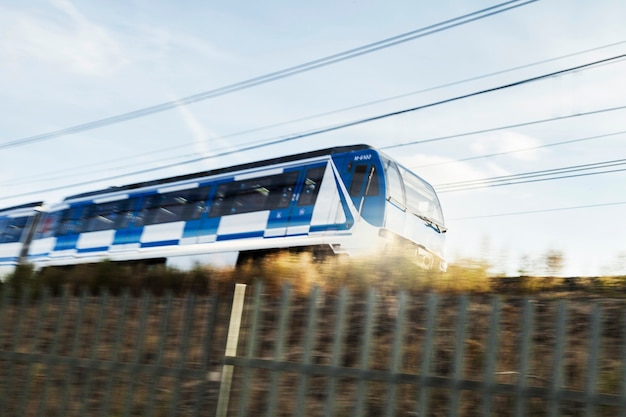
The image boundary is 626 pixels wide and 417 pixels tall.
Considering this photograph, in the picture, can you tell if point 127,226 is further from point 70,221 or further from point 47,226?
point 47,226

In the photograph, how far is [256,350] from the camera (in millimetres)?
4883

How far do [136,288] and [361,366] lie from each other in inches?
328

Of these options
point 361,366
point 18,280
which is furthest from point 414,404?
point 18,280

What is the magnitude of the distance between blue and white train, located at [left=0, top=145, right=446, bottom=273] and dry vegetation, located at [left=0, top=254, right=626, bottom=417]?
733cm

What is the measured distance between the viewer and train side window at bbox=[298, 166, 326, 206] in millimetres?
14609

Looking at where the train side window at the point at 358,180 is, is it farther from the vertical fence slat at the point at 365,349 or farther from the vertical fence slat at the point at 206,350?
the vertical fence slat at the point at 365,349

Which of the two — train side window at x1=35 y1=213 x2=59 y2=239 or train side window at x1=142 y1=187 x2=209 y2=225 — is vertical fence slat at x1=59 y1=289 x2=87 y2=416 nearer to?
train side window at x1=142 y1=187 x2=209 y2=225

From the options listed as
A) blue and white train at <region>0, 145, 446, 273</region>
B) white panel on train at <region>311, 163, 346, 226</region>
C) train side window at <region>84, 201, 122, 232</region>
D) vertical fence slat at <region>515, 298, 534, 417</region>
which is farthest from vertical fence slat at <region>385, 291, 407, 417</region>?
train side window at <region>84, 201, 122, 232</region>

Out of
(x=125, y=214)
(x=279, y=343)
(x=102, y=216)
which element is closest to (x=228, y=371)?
(x=279, y=343)

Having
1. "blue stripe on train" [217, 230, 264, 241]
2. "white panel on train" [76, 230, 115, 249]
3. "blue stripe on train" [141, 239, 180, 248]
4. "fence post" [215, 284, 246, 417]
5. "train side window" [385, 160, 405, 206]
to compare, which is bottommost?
"fence post" [215, 284, 246, 417]

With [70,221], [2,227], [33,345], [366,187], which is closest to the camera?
[33,345]

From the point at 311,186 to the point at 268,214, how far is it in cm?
126

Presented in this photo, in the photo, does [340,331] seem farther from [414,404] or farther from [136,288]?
[136,288]

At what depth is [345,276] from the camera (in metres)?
9.59
